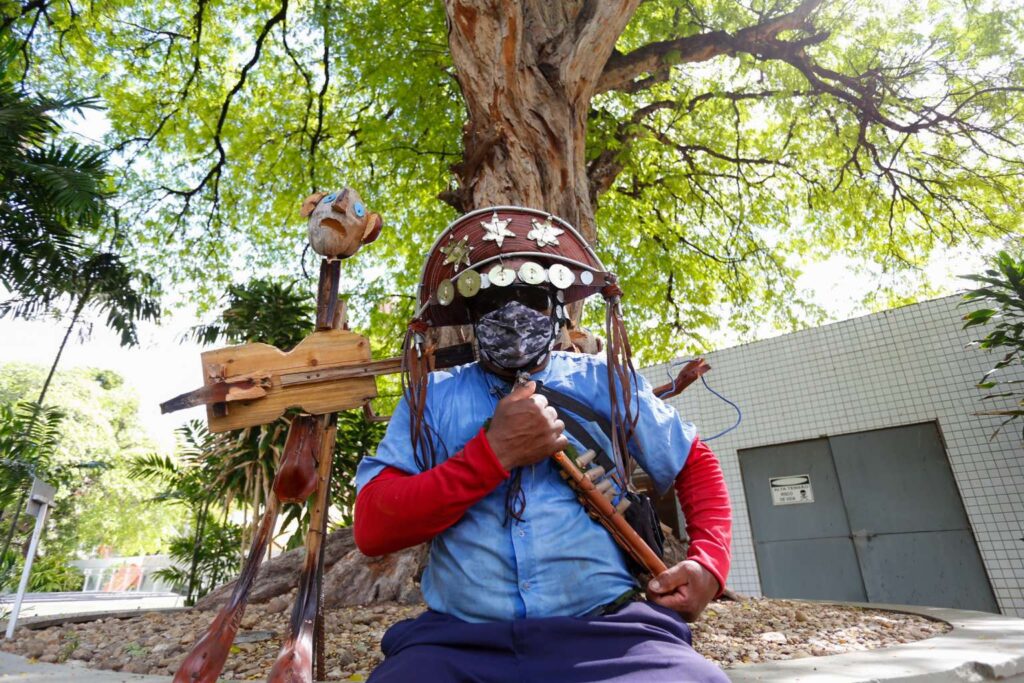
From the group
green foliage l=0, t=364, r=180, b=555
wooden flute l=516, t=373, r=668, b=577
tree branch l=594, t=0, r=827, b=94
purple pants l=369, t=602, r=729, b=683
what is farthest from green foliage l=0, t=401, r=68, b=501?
green foliage l=0, t=364, r=180, b=555

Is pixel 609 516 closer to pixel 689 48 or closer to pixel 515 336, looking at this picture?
pixel 515 336

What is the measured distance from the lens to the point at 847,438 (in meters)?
6.67

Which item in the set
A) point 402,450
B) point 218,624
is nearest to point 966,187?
point 402,450

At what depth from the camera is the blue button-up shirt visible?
1384mm

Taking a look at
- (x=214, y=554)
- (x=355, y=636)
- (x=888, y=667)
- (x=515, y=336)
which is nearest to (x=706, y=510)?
(x=515, y=336)

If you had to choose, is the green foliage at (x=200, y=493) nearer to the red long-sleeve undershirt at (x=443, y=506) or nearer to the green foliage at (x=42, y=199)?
the green foliage at (x=42, y=199)

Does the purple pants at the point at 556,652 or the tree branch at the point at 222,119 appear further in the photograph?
the tree branch at the point at 222,119

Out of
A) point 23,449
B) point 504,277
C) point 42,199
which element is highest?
point 42,199

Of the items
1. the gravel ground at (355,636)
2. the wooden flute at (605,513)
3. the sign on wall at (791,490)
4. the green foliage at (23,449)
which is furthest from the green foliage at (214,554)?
the wooden flute at (605,513)

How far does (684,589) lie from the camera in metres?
1.38

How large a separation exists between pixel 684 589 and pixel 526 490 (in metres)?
0.45

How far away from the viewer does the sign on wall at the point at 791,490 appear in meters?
6.81

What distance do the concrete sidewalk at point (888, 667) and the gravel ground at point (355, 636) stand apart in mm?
297

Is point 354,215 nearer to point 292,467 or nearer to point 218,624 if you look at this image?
point 292,467
